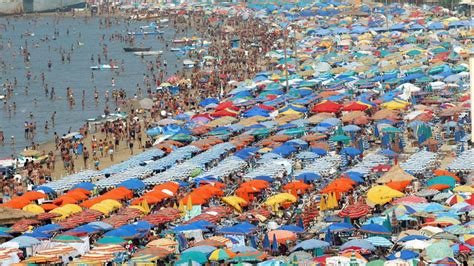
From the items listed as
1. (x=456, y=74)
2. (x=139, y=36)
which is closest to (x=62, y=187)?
(x=456, y=74)

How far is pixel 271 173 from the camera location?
99.1 feet

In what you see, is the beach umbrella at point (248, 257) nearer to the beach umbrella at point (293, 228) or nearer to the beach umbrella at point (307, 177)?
the beach umbrella at point (293, 228)

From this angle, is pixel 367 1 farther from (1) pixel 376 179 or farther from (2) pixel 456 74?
(1) pixel 376 179

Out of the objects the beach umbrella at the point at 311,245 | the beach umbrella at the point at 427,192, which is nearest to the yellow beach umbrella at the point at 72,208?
the beach umbrella at the point at 311,245

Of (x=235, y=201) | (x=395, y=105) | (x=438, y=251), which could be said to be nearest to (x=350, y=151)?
(x=235, y=201)

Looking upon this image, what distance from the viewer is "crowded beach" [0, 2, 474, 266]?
23.1m

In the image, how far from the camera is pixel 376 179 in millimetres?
29359

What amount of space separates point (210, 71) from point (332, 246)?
1531 inches

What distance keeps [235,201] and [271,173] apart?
3.27 metres

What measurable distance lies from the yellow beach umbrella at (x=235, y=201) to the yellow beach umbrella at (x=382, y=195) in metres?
2.96

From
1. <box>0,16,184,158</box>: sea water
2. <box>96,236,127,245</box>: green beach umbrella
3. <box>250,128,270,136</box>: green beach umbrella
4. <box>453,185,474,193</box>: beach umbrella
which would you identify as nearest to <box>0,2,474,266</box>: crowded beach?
<box>96,236,127,245</box>: green beach umbrella

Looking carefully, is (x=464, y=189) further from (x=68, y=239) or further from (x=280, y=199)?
(x=68, y=239)

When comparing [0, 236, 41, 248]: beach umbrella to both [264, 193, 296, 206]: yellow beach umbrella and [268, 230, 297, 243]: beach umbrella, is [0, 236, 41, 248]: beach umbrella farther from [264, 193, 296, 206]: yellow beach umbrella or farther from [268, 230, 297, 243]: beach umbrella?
[264, 193, 296, 206]: yellow beach umbrella

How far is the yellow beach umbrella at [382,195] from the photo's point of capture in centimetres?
2603
